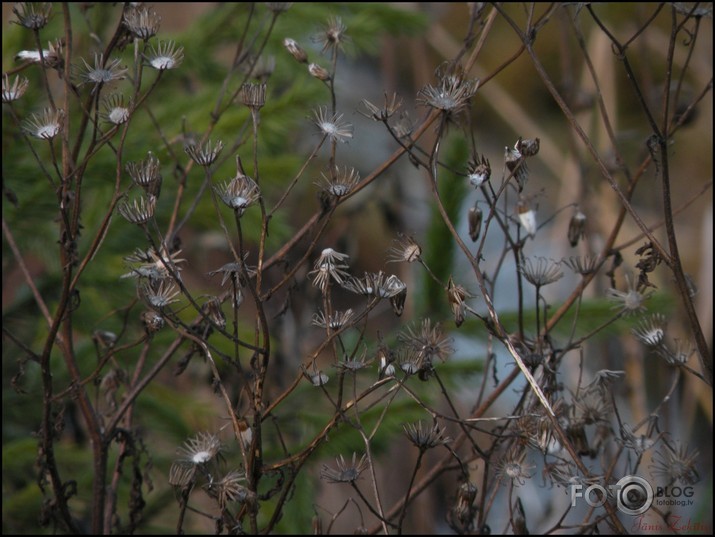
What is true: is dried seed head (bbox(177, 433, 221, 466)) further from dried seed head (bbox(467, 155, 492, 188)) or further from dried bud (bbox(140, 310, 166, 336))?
dried seed head (bbox(467, 155, 492, 188))

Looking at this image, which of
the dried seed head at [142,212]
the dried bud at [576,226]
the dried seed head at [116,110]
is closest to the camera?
the dried seed head at [142,212]

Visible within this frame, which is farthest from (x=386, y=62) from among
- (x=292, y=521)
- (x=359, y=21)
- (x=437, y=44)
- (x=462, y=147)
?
(x=292, y=521)

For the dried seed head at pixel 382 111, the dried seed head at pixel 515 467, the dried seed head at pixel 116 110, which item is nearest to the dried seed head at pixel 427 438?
the dried seed head at pixel 515 467

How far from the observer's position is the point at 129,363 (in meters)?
1.43

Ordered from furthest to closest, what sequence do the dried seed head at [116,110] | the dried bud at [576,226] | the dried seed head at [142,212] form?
1. the dried bud at [576,226]
2. the dried seed head at [116,110]
3. the dried seed head at [142,212]

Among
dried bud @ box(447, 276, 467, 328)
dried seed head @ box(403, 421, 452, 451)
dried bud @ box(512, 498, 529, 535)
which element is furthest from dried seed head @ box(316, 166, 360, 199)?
dried bud @ box(512, 498, 529, 535)

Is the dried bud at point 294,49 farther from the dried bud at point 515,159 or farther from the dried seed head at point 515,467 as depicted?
the dried seed head at point 515,467

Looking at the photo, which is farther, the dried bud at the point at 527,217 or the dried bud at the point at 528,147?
the dried bud at the point at 527,217

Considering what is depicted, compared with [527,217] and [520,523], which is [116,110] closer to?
[527,217]

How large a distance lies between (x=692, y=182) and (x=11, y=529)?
10.7 feet

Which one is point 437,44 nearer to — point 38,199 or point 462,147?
point 462,147

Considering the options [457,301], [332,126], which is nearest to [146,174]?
[332,126]

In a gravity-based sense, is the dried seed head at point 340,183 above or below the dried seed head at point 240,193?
above

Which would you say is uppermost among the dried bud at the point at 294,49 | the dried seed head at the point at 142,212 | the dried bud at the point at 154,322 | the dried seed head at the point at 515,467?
the dried bud at the point at 294,49
